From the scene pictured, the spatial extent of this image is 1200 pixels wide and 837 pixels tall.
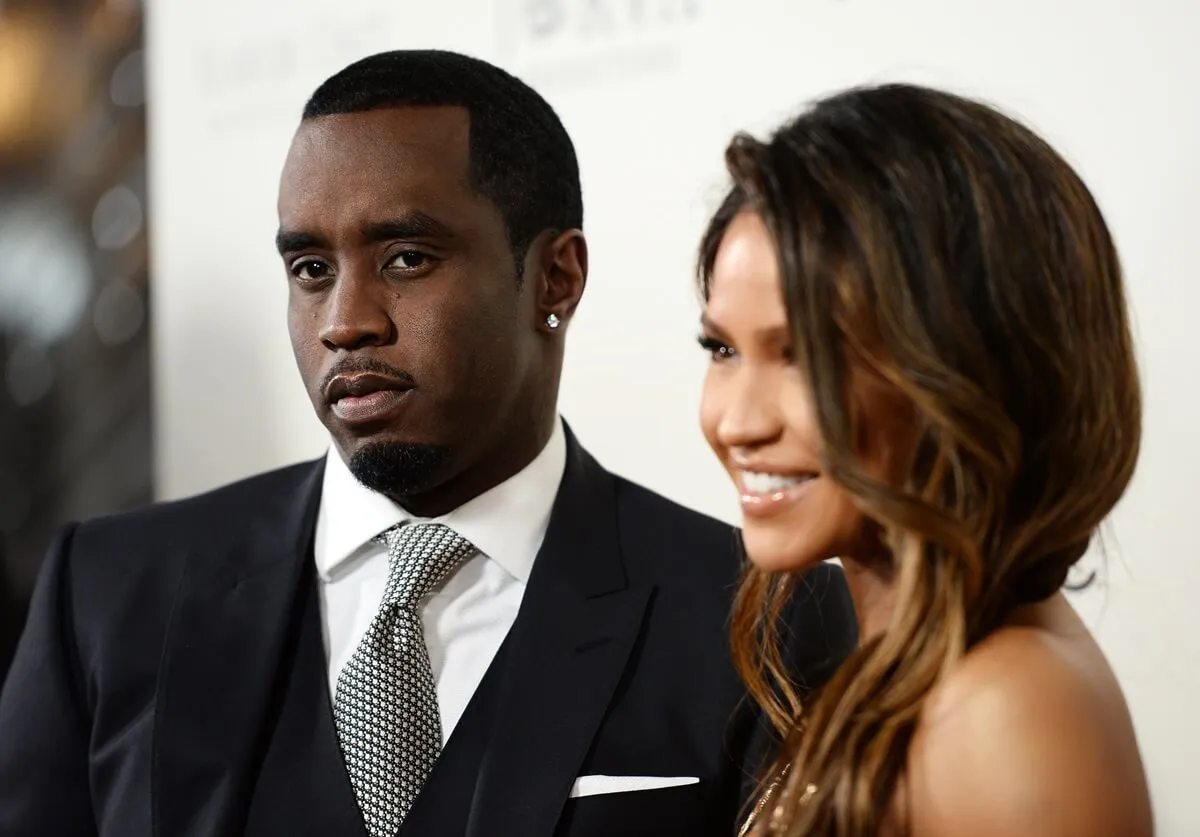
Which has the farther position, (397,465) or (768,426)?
(397,465)

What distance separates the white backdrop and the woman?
42cm

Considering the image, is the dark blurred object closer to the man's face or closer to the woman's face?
the man's face

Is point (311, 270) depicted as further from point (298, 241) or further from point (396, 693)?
point (396, 693)

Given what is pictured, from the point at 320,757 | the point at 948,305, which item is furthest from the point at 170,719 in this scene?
the point at 948,305

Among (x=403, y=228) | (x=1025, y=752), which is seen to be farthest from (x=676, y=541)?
(x=1025, y=752)

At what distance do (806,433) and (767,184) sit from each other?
0.15 meters

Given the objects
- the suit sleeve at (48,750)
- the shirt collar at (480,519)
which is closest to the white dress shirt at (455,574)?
the shirt collar at (480,519)

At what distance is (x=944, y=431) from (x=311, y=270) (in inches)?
25.5

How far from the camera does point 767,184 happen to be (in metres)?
0.92

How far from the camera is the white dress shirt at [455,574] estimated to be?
133 cm

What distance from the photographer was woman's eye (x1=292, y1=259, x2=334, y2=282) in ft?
4.29

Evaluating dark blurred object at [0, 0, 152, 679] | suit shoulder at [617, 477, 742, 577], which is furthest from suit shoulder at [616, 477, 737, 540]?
dark blurred object at [0, 0, 152, 679]

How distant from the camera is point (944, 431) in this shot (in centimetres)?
86

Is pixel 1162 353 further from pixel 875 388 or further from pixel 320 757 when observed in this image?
pixel 320 757
